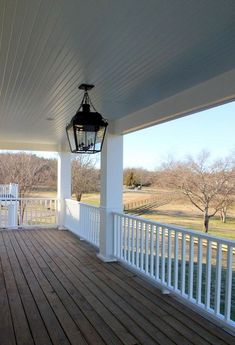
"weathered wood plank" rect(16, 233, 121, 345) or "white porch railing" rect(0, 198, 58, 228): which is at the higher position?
"white porch railing" rect(0, 198, 58, 228)

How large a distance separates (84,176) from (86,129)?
8.43m

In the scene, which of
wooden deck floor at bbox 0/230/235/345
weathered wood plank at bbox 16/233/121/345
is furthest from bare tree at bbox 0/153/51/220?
wooden deck floor at bbox 0/230/235/345

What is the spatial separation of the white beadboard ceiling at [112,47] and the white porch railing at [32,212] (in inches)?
203

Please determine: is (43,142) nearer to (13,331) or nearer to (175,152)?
(175,152)

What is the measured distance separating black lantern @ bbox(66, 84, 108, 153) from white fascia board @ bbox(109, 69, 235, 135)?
0.88 meters

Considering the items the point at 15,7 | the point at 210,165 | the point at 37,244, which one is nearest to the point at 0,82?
the point at 15,7

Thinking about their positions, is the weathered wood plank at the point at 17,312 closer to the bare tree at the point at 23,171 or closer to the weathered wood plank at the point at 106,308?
the weathered wood plank at the point at 106,308

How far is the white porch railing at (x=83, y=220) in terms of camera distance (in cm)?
642

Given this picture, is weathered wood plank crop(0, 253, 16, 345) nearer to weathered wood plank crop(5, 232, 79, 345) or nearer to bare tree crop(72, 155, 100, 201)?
weathered wood plank crop(5, 232, 79, 345)

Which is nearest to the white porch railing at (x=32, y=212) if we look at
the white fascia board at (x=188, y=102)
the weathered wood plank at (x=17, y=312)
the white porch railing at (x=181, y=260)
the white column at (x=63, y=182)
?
the white column at (x=63, y=182)

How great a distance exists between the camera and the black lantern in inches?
129

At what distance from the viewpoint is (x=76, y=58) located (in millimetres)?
2627

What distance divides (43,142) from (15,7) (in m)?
7.12

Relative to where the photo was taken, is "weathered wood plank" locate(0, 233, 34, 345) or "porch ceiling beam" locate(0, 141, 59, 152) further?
"porch ceiling beam" locate(0, 141, 59, 152)
